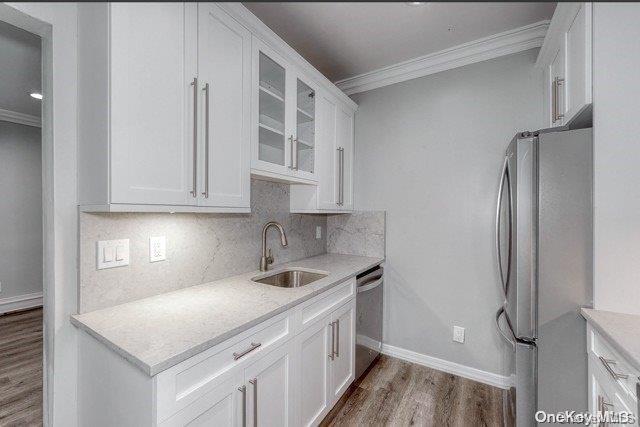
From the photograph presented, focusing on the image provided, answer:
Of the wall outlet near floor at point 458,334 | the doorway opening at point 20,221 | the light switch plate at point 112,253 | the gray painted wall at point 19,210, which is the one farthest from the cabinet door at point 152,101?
the gray painted wall at point 19,210

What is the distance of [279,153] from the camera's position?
1821 millimetres

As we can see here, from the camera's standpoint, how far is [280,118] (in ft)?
6.00

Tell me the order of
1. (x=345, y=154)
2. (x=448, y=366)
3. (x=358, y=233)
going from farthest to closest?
1. (x=358, y=233)
2. (x=345, y=154)
3. (x=448, y=366)

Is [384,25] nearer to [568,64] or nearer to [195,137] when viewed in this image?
[568,64]

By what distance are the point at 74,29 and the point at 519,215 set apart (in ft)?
7.37

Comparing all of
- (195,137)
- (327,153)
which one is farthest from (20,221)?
(327,153)

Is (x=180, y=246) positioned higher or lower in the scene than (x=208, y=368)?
higher

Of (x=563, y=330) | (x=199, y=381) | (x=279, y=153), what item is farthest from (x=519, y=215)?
(x=199, y=381)

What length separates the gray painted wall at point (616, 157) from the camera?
1.23 m

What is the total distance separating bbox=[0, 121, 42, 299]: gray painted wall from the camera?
3477 mm

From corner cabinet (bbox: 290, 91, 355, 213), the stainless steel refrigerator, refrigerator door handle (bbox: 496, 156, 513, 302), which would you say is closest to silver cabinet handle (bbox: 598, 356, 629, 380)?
the stainless steel refrigerator

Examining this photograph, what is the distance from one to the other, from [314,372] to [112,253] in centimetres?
121

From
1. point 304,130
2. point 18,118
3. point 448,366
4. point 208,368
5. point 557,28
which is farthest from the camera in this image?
point 18,118

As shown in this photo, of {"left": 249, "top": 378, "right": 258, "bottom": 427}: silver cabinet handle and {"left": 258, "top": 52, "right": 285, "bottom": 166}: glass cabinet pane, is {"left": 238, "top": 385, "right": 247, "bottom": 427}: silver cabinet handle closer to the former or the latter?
{"left": 249, "top": 378, "right": 258, "bottom": 427}: silver cabinet handle
